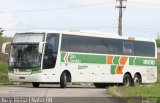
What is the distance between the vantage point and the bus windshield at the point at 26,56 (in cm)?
3119

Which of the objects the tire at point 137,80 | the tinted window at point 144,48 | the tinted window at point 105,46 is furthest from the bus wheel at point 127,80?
the tinted window at point 144,48

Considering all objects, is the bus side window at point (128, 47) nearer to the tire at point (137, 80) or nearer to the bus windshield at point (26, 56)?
the tire at point (137, 80)

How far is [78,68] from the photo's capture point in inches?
1307

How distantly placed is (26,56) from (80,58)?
11.1 feet

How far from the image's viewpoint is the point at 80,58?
1305 inches

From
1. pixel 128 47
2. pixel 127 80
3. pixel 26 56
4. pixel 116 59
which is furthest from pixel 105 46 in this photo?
pixel 26 56

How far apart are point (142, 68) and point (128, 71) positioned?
148 centimetres

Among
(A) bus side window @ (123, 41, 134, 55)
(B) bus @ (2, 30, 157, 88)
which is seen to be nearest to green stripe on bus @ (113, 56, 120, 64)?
(B) bus @ (2, 30, 157, 88)

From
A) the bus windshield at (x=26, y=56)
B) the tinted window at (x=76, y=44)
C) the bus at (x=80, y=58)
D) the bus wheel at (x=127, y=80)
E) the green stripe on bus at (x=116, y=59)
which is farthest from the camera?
the bus wheel at (x=127, y=80)

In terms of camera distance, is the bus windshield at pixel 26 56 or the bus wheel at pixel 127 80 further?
the bus wheel at pixel 127 80

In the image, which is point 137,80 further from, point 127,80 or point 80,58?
point 80,58

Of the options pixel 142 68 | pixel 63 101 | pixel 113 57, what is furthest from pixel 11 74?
pixel 63 101

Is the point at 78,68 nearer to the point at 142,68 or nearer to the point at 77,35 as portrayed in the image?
the point at 77,35

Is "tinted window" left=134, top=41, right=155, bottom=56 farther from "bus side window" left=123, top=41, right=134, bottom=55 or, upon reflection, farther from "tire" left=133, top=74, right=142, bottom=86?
"tire" left=133, top=74, right=142, bottom=86
